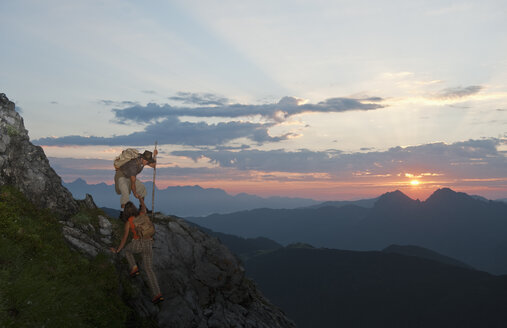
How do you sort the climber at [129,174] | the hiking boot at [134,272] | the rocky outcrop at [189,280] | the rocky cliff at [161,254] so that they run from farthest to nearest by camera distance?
1. the climber at [129,174]
2. the rocky cliff at [161,254]
3. the rocky outcrop at [189,280]
4. the hiking boot at [134,272]

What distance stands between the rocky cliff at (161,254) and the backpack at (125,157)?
3.18 meters

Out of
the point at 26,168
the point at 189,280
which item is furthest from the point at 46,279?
the point at 189,280

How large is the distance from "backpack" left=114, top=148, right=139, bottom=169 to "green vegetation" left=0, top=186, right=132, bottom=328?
3.82 m

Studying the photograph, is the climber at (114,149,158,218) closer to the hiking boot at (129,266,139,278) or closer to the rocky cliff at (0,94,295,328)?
the rocky cliff at (0,94,295,328)

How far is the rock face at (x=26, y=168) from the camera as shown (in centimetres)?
1589

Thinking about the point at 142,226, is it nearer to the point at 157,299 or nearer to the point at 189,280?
the point at 157,299

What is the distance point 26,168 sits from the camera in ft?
54.8

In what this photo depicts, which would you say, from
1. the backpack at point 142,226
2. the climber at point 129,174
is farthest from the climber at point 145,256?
the climber at point 129,174

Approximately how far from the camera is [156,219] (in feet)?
A: 69.4

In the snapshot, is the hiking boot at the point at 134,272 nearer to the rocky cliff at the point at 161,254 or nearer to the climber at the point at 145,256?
the climber at the point at 145,256

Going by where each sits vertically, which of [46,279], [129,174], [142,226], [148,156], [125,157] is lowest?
[46,279]

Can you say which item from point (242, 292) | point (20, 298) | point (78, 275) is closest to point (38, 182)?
point (78, 275)

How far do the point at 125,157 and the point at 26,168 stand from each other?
4.67 meters

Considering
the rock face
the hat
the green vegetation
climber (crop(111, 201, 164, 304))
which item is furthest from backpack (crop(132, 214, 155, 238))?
the rock face
